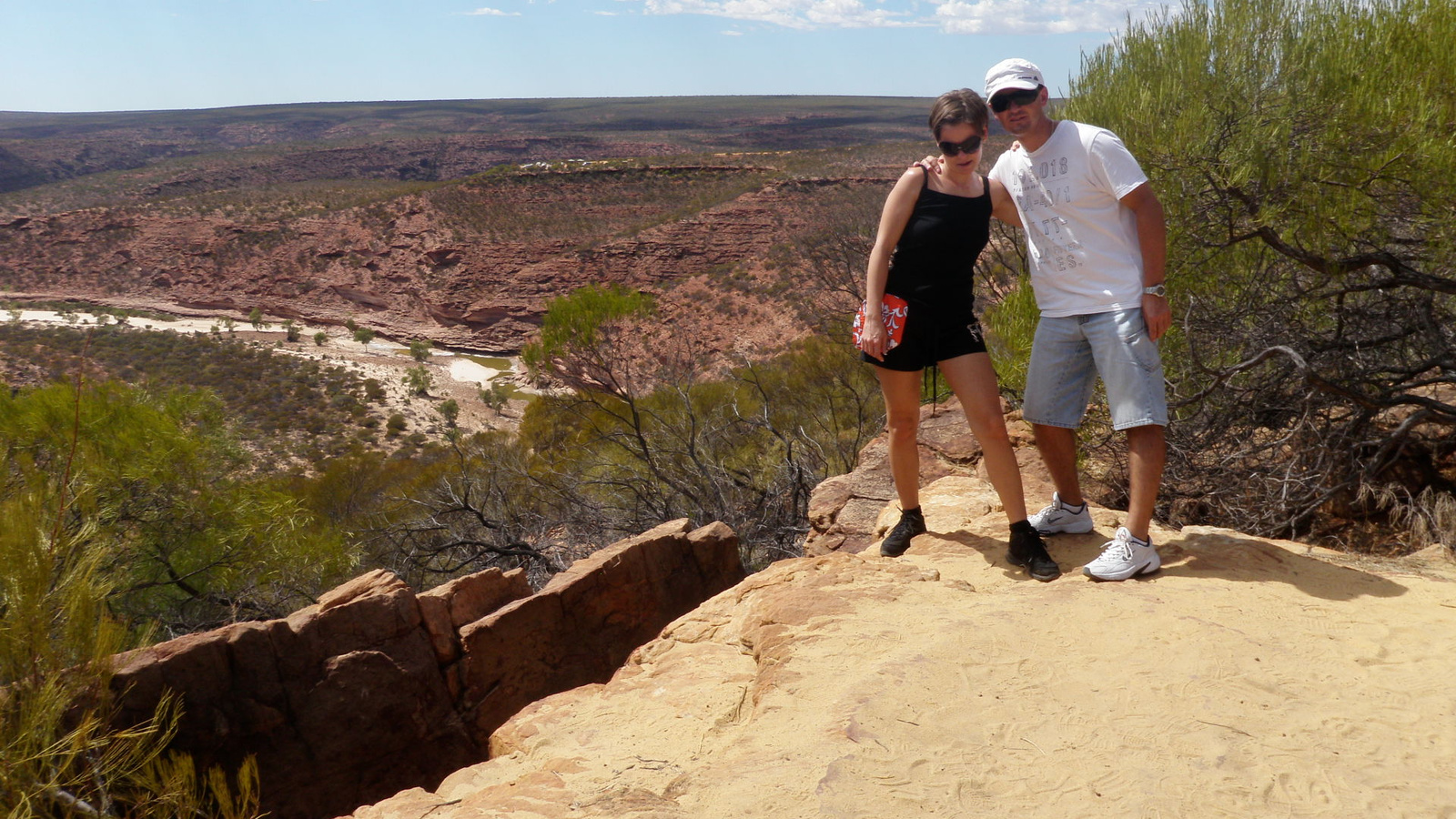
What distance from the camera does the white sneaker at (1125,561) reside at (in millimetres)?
3369

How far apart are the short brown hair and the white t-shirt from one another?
22cm

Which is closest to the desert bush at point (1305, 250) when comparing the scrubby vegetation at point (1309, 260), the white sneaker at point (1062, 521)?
the scrubby vegetation at point (1309, 260)

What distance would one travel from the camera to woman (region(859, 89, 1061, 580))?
11.0 ft

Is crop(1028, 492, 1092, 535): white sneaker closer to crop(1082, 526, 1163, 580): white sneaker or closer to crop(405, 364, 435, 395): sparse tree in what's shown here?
crop(1082, 526, 1163, 580): white sneaker

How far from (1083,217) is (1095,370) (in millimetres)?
596

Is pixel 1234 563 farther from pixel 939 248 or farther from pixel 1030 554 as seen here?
pixel 939 248

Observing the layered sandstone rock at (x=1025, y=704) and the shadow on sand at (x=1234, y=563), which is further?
the shadow on sand at (x=1234, y=563)

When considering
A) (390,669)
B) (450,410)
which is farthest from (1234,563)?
(450,410)

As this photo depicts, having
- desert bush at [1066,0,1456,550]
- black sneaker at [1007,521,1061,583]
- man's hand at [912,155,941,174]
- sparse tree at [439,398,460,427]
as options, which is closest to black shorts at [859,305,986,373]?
man's hand at [912,155,941,174]

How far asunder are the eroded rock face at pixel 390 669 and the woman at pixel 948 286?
237 centimetres

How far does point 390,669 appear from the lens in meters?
4.84

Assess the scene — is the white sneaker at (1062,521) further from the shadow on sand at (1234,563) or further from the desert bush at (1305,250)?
the desert bush at (1305,250)

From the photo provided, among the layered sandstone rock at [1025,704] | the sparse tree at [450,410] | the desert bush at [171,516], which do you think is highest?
the layered sandstone rock at [1025,704]

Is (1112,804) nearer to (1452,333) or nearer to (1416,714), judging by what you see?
(1416,714)
